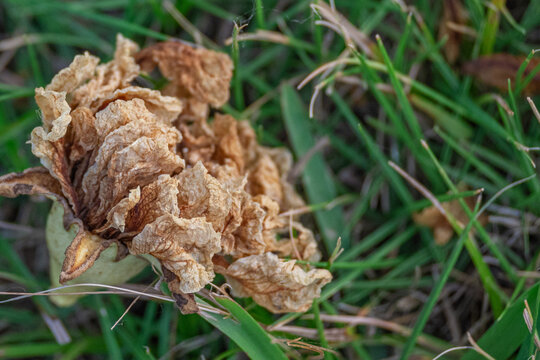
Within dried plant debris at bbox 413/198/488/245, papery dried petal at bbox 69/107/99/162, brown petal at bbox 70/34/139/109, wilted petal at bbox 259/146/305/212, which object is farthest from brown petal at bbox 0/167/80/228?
dried plant debris at bbox 413/198/488/245

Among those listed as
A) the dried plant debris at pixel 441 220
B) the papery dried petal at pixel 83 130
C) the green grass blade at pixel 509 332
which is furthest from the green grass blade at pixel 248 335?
the dried plant debris at pixel 441 220

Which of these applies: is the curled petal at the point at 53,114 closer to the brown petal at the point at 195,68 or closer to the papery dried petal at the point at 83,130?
the papery dried petal at the point at 83,130

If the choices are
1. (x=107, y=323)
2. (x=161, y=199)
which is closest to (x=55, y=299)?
(x=107, y=323)

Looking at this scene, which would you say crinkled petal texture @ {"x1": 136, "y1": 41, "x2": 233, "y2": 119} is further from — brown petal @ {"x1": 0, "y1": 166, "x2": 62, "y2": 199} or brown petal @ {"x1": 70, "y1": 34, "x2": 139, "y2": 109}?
brown petal @ {"x1": 0, "y1": 166, "x2": 62, "y2": 199}

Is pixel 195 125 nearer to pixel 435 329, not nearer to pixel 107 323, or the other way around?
pixel 107 323

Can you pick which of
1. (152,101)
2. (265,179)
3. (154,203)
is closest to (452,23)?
(265,179)

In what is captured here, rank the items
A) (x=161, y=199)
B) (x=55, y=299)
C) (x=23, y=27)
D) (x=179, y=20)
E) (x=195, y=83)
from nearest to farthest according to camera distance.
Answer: (x=161, y=199) < (x=195, y=83) < (x=55, y=299) < (x=179, y=20) < (x=23, y=27)
